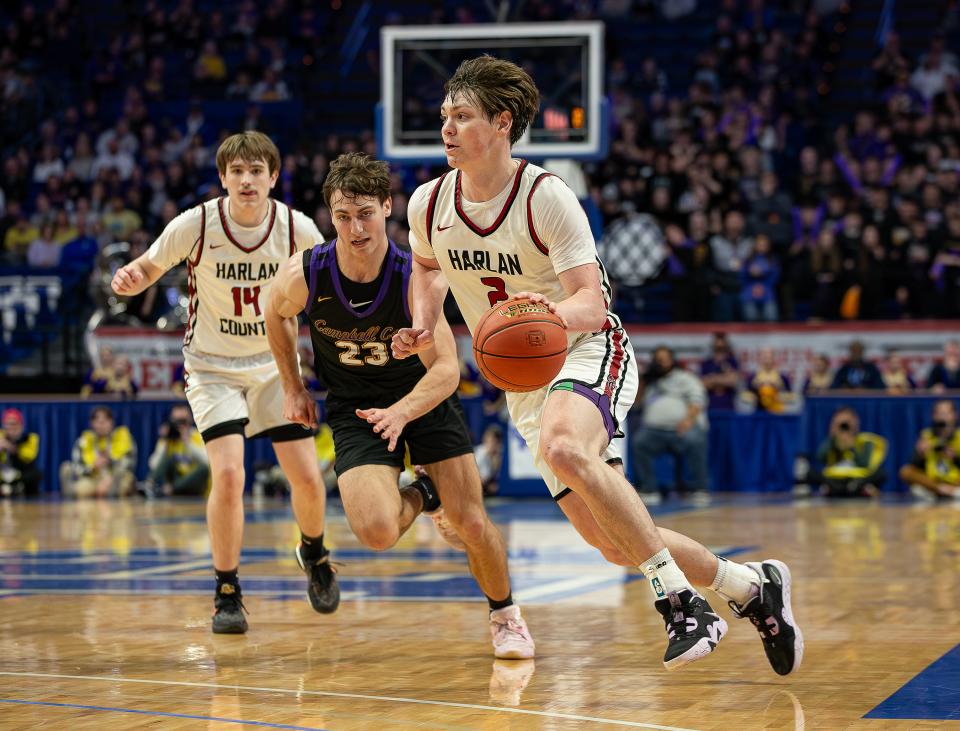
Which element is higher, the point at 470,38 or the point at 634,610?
the point at 470,38

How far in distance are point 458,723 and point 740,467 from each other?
42.6 feet

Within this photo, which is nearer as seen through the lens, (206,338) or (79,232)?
(206,338)

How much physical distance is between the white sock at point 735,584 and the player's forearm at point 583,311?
39.8 inches

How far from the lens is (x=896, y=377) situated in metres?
16.9

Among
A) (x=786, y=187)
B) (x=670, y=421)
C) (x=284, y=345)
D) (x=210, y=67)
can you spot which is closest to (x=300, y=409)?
(x=284, y=345)

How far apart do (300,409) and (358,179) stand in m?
0.99

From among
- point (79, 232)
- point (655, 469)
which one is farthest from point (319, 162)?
point (655, 469)

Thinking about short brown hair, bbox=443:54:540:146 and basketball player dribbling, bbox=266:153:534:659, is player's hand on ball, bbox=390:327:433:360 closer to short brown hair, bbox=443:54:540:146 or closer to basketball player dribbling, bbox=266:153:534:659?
basketball player dribbling, bbox=266:153:534:659

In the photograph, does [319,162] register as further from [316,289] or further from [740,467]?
[316,289]

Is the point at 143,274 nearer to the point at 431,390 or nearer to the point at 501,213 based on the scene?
the point at 431,390

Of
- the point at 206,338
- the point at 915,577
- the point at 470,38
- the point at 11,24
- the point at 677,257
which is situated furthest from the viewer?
the point at 11,24

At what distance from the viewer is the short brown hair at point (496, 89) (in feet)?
17.6

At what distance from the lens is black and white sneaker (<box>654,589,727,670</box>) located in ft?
15.7

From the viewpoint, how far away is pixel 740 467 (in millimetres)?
17312
